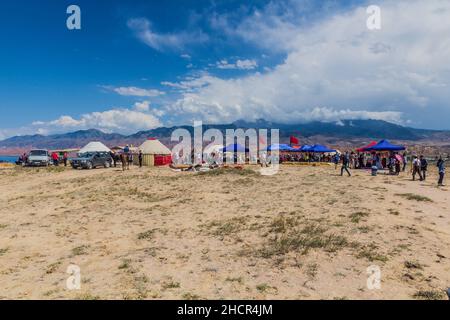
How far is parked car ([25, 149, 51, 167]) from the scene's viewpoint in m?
37.5

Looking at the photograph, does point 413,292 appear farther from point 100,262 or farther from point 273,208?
point 273,208

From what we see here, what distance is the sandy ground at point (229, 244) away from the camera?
668 cm

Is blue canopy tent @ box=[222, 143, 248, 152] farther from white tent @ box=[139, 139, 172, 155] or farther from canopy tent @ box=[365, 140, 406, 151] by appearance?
canopy tent @ box=[365, 140, 406, 151]

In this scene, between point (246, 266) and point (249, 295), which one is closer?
point (249, 295)

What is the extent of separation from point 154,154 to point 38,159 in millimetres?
13236

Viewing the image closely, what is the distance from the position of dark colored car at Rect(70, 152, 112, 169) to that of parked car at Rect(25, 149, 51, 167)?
249 inches

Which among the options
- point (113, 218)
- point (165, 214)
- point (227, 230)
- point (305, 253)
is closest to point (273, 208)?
point (227, 230)

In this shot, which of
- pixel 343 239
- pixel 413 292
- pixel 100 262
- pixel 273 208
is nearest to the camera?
pixel 413 292

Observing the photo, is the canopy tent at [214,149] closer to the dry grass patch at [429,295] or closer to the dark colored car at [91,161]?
the dark colored car at [91,161]

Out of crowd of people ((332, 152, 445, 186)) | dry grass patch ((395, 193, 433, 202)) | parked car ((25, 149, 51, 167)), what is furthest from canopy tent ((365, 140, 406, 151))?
parked car ((25, 149, 51, 167))

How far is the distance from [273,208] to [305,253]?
5820 millimetres

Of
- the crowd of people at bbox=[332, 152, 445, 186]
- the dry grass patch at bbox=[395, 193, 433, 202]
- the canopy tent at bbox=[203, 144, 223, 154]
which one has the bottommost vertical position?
the dry grass patch at bbox=[395, 193, 433, 202]
